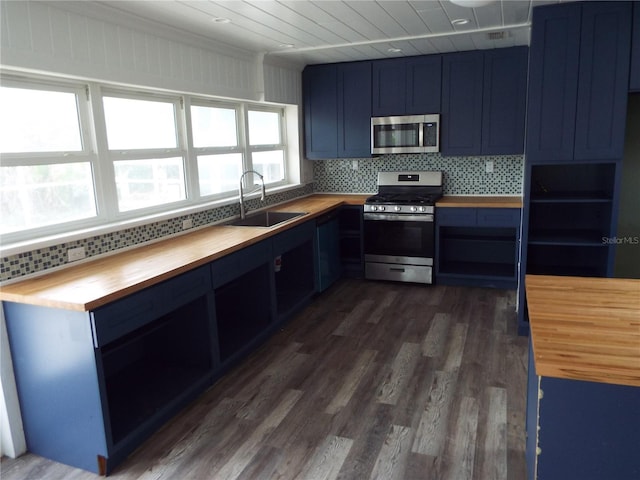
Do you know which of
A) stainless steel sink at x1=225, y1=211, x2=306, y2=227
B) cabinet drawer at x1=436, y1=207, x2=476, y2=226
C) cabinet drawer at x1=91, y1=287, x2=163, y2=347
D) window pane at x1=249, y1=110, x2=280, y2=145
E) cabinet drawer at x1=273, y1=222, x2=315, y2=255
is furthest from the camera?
window pane at x1=249, y1=110, x2=280, y2=145

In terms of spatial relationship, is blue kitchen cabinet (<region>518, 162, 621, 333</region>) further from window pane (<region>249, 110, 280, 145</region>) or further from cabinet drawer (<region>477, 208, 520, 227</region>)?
window pane (<region>249, 110, 280, 145</region>)

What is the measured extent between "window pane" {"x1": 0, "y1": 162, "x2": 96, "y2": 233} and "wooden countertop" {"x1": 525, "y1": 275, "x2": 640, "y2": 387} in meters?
2.54

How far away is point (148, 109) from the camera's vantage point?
3445 millimetres

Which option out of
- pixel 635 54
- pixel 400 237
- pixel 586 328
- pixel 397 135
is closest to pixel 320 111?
pixel 397 135

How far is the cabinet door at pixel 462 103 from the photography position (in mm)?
4707

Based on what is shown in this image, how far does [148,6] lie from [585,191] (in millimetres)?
3594

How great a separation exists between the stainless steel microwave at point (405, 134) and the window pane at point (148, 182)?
7.36ft

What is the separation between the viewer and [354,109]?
5.21m

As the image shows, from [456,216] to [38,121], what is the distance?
3.60 m

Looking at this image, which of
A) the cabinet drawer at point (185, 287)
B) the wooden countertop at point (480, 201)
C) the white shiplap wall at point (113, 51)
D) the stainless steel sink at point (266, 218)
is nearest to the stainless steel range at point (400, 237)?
the wooden countertop at point (480, 201)

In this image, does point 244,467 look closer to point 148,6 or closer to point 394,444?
point 394,444

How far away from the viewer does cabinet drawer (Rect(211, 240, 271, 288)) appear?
302 centimetres

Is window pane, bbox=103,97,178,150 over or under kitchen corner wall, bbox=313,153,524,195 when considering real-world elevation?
over

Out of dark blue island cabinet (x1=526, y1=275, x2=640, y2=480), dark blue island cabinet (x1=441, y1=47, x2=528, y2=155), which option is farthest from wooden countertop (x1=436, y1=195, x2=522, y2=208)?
dark blue island cabinet (x1=526, y1=275, x2=640, y2=480)
